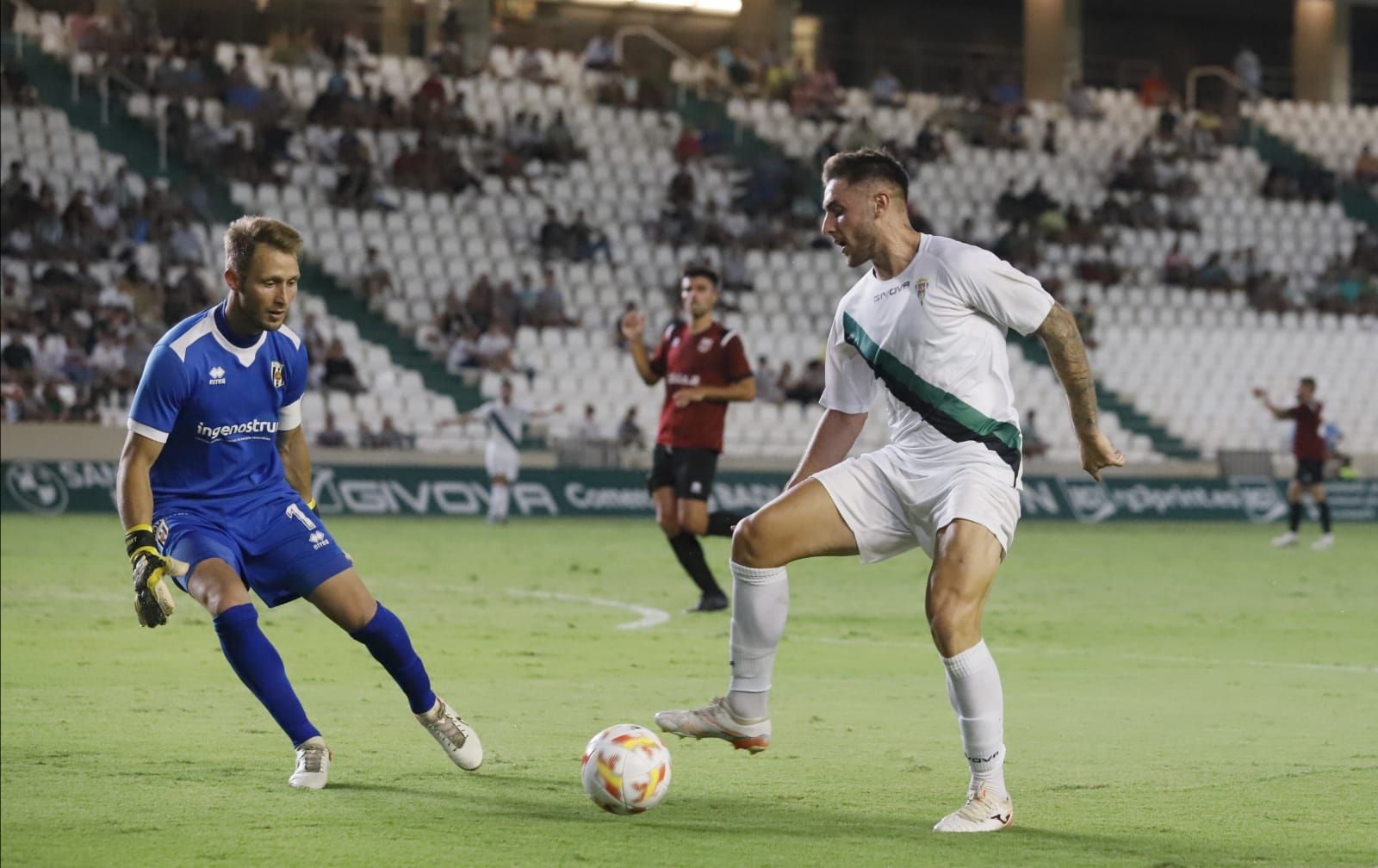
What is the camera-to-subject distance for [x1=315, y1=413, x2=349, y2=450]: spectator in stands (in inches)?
1038

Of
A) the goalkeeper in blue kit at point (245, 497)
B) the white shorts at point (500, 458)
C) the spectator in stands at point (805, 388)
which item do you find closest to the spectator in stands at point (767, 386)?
the spectator in stands at point (805, 388)

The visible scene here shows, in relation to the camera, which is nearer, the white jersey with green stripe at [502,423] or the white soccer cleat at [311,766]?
the white soccer cleat at [311,766]

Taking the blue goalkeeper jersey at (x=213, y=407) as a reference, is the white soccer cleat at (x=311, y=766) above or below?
below

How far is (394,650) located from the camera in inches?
279

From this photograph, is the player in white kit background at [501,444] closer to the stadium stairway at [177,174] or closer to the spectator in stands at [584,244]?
the stadium stairway at [177,174]

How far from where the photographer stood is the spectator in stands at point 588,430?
28078mm

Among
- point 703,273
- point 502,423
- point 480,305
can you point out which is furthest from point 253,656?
point 480,305

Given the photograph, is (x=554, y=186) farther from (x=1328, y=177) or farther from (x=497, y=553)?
(x=1328, y=177)

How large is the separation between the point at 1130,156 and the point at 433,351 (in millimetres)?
16680

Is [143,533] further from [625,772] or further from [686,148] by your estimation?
[686,148]

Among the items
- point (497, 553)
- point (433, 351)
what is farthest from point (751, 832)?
point (433, 351)

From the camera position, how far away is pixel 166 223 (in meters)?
28.7

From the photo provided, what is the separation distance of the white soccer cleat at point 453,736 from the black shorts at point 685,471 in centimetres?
674

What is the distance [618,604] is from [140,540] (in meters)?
8.50
